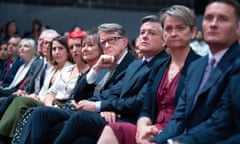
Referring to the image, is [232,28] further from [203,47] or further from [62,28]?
[62,28]

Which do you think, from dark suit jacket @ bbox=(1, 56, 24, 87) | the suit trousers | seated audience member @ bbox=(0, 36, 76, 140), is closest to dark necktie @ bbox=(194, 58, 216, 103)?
the suit trousers

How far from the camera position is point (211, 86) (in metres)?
2.93

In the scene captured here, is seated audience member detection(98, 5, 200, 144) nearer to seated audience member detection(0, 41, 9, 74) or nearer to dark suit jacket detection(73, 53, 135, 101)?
dark suit jacket detection(73, 53, 135, 101)

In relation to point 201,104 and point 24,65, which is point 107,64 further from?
point 24,65

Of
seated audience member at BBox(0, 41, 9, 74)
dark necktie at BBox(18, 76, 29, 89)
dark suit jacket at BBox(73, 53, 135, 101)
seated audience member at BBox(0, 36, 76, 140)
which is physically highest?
dark suit jacket at BBox(73, 53, 135, 101)

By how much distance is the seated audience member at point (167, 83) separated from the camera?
3.43m

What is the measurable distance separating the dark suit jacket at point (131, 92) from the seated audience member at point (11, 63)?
294cm

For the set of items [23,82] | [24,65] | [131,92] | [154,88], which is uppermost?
[154,88]

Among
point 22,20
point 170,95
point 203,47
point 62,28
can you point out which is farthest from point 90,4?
point 170,95

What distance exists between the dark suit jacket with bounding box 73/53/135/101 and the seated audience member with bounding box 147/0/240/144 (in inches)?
50.3

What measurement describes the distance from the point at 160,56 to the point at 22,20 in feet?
22.7

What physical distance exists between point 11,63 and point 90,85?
292cm

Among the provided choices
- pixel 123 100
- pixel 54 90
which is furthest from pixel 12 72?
pixel 123 100

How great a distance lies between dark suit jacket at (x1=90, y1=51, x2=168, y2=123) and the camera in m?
3.87
